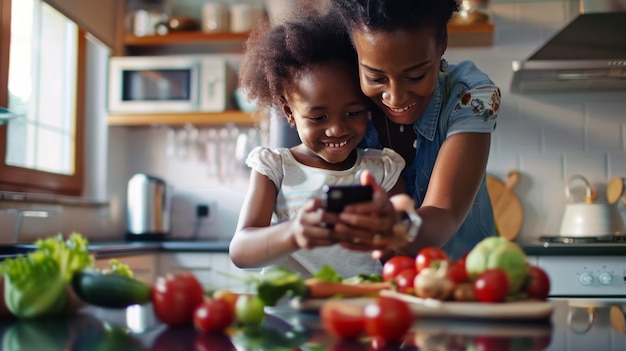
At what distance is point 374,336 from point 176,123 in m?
2.67

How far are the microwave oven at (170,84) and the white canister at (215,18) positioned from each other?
0.16m

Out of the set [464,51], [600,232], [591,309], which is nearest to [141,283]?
[591,309]

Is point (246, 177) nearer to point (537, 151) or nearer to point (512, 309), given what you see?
point (537, 151)

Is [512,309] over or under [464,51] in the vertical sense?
under

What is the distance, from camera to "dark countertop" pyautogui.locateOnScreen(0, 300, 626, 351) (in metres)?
0.72

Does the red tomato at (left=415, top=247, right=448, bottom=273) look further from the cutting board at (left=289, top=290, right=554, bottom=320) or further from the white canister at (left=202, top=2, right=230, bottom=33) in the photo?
the white canister at (left=202, top=2, right=230, bottom=33)

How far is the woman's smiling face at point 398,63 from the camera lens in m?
1.15

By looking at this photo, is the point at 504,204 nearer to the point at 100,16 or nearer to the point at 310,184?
the point at 310,184

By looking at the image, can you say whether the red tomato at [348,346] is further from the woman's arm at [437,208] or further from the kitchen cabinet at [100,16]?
the kitchen cabinet at [100,16]

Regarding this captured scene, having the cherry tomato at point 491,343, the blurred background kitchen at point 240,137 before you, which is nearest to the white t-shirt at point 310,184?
the cherry tomato at point 491,343

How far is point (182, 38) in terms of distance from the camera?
3.21 meters

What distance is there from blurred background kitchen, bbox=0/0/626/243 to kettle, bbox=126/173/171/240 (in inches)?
4.1

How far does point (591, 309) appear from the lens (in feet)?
3.49

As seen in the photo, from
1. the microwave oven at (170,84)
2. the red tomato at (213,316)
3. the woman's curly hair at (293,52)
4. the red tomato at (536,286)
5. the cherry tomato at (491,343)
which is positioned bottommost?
the cherry tomato at (491,343)
